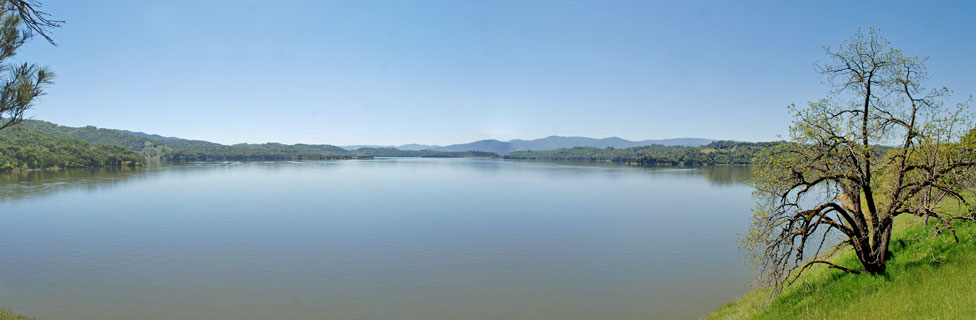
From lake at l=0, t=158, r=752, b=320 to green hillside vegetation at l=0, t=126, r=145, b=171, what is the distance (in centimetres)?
5478

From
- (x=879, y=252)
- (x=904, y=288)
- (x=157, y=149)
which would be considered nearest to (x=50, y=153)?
(x=157, y=149)

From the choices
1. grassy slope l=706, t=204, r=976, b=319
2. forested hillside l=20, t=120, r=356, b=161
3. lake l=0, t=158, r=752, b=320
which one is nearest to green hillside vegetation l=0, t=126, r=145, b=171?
forested hillside l=20, t=120, r=356, b=161

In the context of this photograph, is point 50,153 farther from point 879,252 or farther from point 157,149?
point 879,252

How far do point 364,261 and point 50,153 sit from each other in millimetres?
96260

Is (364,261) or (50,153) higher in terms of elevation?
(50,153)

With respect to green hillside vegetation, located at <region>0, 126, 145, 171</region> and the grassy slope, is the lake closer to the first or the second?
the grassy slope

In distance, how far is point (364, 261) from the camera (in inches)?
705

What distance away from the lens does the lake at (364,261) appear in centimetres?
1312

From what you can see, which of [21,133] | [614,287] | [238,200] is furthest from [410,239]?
[21,133]

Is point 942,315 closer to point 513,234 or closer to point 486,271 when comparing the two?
point 486,271

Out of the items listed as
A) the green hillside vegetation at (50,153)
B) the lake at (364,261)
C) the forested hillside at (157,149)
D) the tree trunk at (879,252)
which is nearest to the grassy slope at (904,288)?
the tree trunk at (879,252)

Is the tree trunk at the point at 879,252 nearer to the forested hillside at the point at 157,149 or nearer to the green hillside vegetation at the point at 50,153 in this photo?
the green hillside vegetation at the point at 50,153

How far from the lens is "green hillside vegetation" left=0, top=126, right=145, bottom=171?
72.9 m

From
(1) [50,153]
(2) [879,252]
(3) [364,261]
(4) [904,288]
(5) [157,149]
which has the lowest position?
(3) [364,261]
